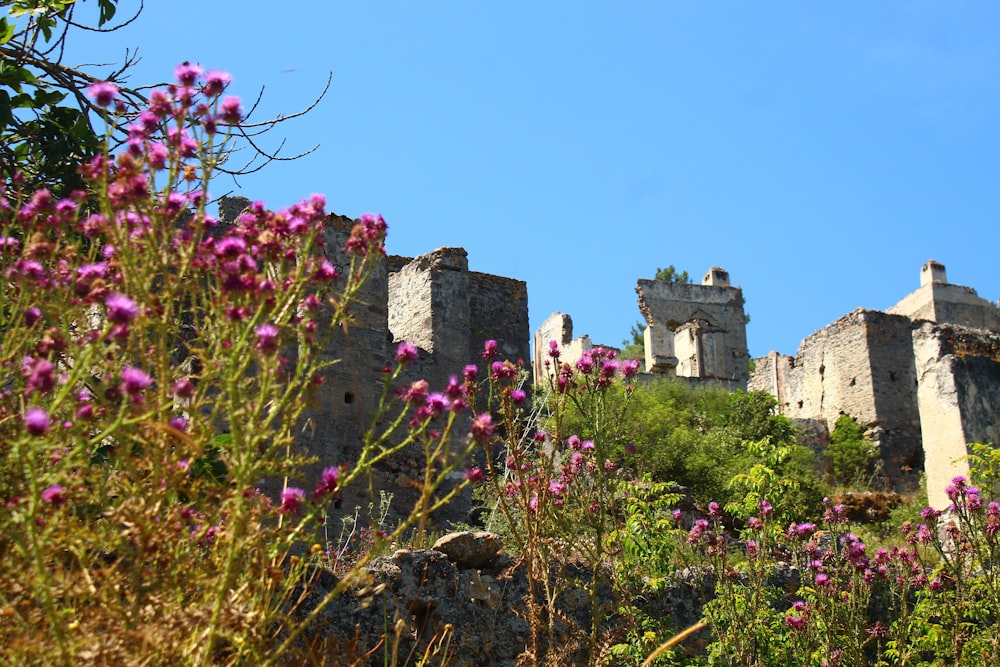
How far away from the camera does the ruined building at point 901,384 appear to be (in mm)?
9578

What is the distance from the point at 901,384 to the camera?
826 inches

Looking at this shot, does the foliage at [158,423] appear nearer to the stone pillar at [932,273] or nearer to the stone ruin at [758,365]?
the stone ruin at [758,365]

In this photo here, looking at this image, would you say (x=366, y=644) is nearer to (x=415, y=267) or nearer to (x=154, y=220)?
(x=154, y=220)

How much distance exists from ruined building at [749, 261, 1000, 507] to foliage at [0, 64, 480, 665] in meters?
7.89

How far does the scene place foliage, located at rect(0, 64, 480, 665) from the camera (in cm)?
234

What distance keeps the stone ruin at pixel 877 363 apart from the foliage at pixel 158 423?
8.58 ft

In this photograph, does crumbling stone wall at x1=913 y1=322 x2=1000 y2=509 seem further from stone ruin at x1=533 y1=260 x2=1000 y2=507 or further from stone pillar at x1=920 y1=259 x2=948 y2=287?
stone pillar at x1=920 y1=259 x2=948 y2=287

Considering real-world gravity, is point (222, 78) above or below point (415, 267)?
below

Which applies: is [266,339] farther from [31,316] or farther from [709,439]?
[709,439]

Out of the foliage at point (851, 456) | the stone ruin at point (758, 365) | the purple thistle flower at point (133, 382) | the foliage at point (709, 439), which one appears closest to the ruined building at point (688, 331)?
the stone ruin at point (758, 365)

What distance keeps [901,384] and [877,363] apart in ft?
2.06

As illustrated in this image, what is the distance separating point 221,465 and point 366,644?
5.51ft

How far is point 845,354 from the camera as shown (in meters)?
21.8

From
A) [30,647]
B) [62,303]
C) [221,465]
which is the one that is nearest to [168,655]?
[30,647]
